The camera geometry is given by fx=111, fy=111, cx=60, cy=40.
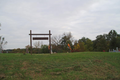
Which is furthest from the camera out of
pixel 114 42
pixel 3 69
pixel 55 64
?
pixel 114 42

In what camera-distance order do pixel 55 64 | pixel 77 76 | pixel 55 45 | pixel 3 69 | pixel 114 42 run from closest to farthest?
pixel 77 76 < pixel 3 69 < pixel 55 64 < pixel 114 42 < pixel 55 45

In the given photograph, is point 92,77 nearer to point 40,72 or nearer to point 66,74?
point 66,74

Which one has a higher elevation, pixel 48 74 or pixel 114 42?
pixel 114 42

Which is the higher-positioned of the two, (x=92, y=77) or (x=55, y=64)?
(x=55, y=64)

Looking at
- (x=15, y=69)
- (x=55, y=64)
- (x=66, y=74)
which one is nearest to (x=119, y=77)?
(x=66, y=74)

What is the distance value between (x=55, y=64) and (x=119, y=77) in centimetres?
504

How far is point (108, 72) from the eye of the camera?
8898 millimetres

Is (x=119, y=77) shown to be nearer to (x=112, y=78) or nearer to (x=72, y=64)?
(x=112, y=78)

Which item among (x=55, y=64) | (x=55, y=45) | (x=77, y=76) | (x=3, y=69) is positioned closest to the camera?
(x=77, y=76)

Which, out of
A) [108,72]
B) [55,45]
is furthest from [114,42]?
[108,72]

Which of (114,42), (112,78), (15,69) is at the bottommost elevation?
(112,78)

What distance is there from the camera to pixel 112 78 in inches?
315

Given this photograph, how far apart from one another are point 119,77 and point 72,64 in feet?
12.1

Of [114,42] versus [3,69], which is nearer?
[3,69]
